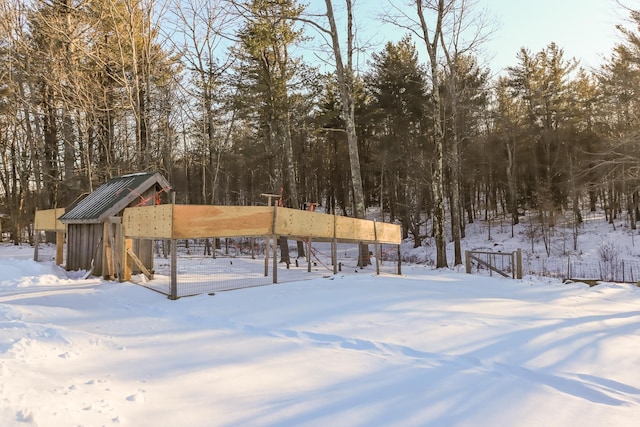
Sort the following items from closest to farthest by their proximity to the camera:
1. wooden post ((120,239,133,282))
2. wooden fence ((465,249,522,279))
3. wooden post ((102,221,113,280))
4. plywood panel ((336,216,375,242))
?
wooden post ((120,239,133,282)) → wooden post ((102,221,113,280)) → plywood panel ((336,216,375,242)) → wooden fence ((465,249,522,279))

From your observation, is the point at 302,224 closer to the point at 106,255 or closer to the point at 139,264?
the point at 139,264

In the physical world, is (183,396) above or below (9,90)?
below

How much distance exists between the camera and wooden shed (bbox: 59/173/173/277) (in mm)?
10320

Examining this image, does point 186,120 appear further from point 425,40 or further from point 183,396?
point 183,396

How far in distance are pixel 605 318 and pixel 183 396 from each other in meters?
7.09

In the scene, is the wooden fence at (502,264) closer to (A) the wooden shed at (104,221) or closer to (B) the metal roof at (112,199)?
(A) the wooden shed at (104,221)

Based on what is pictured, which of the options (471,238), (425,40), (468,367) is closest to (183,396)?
(468,367)

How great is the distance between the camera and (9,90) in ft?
67.9

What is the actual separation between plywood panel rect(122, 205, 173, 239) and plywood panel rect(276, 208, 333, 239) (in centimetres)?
265

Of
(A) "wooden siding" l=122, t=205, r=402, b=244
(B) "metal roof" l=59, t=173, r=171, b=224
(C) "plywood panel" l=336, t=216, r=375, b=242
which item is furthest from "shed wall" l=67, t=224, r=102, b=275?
(C) "plywood panel" l=336, t=216, r=375, b=242

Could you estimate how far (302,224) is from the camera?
10.4 metres

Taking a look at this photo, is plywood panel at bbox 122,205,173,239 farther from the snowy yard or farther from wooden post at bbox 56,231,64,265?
wooden post at bbox 56,231,64,265

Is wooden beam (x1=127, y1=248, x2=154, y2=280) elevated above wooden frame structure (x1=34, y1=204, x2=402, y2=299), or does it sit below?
below

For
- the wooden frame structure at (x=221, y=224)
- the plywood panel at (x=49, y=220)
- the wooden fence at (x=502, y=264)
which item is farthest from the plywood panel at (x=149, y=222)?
the wooden fence at (x=502, y=264)
